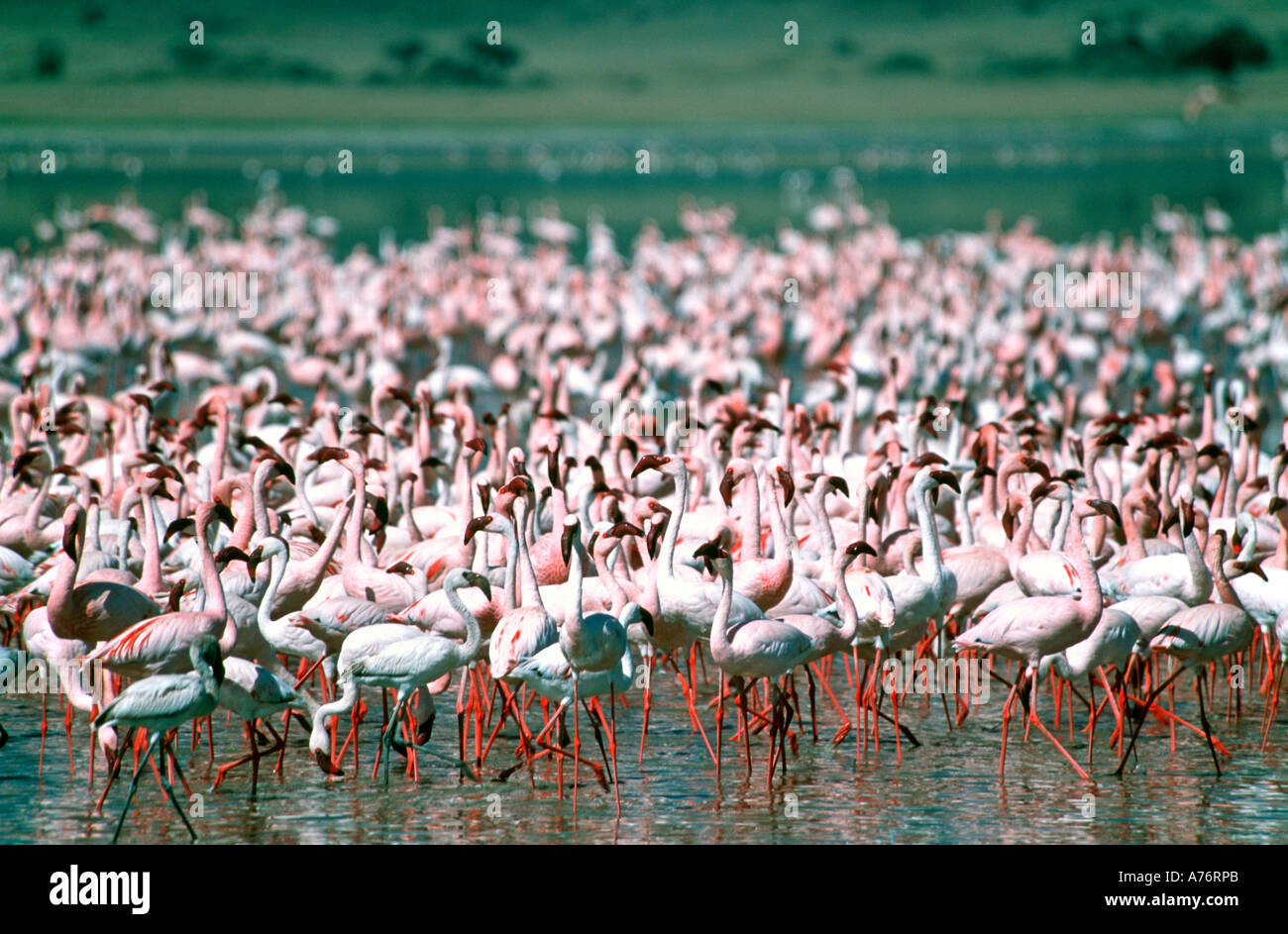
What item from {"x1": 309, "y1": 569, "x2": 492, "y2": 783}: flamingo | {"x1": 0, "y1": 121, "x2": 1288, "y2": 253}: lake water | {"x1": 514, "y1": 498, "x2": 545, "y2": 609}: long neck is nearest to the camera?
{"x1": 309, "y1": 569, "x2": 492, "y2": 783}: flamingo

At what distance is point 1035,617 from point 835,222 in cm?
2827

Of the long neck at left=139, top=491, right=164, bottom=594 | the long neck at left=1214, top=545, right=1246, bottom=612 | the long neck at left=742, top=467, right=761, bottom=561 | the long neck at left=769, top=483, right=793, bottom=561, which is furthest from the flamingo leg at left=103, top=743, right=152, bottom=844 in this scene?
the long neck at left=1214, top=545, right=1246, bottom=612

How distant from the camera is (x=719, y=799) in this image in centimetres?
828

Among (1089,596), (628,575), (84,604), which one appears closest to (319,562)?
(84,604)

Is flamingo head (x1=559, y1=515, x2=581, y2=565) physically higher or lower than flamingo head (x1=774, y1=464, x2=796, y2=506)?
lower

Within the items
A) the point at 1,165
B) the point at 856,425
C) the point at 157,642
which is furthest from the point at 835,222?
the point at 1,165

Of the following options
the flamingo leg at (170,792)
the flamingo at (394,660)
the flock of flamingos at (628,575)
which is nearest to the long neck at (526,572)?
the flock of flamingos at (628,575)

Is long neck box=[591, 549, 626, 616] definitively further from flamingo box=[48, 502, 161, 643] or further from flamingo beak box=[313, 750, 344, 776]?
flamingo box=[48, 502, 161, 643]

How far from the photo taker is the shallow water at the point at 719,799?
780 cm

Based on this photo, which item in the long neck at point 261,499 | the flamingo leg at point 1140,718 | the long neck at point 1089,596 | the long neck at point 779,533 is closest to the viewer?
the long neck at point 1089,596

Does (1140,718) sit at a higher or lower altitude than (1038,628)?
lower

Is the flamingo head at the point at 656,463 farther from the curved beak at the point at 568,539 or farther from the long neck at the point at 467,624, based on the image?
the long neck at the point at 467,624

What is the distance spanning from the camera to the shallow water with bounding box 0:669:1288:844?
780 centimetres

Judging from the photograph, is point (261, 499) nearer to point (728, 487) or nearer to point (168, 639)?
point (168, 639)
